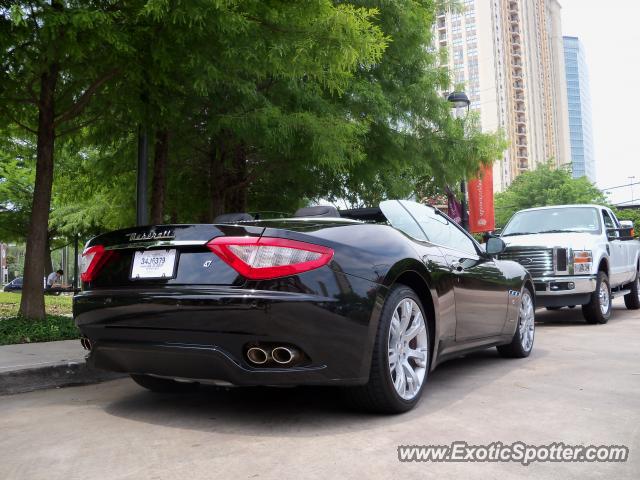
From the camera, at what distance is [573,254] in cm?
984

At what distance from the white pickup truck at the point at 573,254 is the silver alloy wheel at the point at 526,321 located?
10.8ft

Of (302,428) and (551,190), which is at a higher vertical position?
(551,190)

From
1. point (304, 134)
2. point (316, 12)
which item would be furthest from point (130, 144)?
point (316, 12)

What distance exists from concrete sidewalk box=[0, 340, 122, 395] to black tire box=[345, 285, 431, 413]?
7.16 feet

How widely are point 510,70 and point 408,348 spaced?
12214 centimetres

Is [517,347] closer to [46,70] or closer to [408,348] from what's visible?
[408,348]

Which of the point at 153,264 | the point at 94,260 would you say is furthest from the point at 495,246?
the point at 94,260

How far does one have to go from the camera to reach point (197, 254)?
12.0 ft

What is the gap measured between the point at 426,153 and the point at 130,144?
17.9 feet

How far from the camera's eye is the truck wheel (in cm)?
1000

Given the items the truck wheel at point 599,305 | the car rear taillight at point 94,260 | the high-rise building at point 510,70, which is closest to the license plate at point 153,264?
the car rear taillight at point 94,260

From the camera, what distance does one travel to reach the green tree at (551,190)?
5369 centimetres

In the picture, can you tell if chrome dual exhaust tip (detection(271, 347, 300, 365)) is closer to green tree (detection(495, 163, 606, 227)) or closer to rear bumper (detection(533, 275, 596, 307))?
rear bumper (detection(533, 275, 596, 307))

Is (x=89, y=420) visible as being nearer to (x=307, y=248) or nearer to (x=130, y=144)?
(x=307, y=248)
